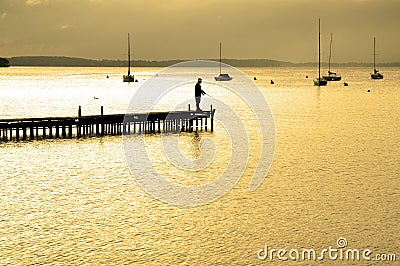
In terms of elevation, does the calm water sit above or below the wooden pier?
below

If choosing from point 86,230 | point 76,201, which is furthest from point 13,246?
point 76,201

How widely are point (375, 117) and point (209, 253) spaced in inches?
1909

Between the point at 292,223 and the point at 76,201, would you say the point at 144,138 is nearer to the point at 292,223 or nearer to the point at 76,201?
the point at 76,201

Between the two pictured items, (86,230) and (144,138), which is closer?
(86,230)

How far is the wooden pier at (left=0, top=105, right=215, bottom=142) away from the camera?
38.9m

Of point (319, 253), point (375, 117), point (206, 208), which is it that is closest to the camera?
point (319, 253)

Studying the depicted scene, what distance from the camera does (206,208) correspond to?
2255 centimetres

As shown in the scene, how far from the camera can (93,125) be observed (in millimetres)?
43562

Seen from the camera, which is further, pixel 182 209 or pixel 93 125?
pixel 93 125

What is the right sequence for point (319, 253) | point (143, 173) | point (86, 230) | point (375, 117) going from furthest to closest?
1. point (375, 117)
2. point (143, 173)
3. point (86, 230)
4. point (319, 253)

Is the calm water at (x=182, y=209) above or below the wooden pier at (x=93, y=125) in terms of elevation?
below

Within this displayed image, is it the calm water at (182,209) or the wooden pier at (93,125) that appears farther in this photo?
the wooden pier at (93,125)

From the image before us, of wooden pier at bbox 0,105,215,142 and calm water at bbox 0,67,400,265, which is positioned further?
wooden pier at bbox 0,105,215,142

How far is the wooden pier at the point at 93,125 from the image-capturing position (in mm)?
38906
